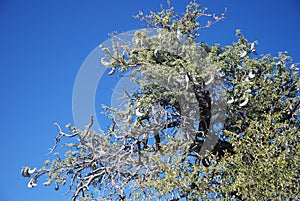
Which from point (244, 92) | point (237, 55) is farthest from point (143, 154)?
point (237, 55)

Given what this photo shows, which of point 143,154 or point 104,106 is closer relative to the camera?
point 143,154

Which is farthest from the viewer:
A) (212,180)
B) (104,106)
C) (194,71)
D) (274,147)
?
(104,106)

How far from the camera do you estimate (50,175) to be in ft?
31.5

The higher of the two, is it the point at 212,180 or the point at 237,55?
the point at 237,55

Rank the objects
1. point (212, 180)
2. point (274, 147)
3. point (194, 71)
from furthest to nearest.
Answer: point (194, 71), point (212, 180), point (274, 147)

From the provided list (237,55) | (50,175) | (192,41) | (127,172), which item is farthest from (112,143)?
(237,55)

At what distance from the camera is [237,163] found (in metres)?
7.16

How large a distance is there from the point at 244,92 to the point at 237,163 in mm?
2810

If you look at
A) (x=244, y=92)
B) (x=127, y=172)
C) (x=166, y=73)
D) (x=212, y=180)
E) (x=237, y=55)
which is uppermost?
(x=237, y=55)

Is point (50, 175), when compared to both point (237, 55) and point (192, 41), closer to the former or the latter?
point (192, 41)

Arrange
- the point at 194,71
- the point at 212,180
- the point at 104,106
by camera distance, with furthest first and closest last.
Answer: the point at 104,106 → the point at 194,71 → the point at 212,180

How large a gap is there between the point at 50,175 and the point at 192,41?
5215 millimetres

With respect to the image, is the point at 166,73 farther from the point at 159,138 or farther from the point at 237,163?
the point at 237,163

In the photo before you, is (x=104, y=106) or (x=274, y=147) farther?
(x=104, y=106)
